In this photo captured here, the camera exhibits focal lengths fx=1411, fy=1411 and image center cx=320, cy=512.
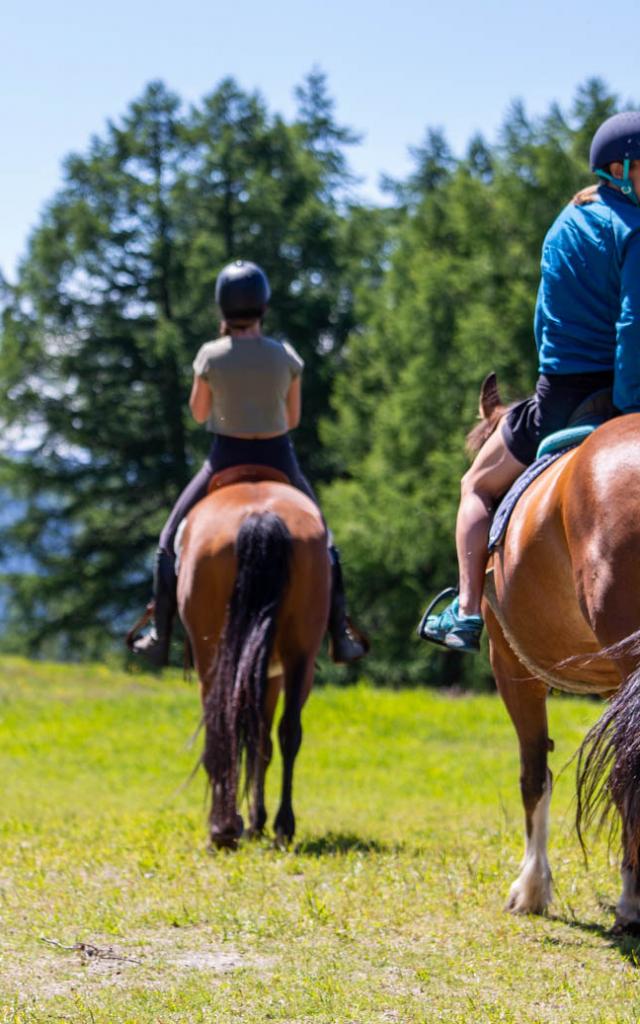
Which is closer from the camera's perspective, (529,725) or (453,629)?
(453,629)

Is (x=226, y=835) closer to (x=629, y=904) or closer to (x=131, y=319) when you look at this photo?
(x=629, y=904)

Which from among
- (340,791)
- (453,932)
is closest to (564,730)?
(340,791)

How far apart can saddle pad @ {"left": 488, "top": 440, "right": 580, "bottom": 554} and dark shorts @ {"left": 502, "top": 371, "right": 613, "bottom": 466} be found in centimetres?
19

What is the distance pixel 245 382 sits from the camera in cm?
862

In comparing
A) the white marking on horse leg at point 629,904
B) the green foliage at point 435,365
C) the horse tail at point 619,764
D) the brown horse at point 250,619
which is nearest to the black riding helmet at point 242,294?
the brown horse at point 250,619

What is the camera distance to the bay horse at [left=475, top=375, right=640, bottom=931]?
4.41 meters

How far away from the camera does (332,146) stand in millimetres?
46156

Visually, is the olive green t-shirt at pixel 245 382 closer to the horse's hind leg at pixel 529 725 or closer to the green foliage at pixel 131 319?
the horse's hind leg at pixel 529 725

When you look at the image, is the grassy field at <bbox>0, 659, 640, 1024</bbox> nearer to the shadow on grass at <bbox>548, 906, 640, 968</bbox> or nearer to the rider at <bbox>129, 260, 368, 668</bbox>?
the shadow on grass at <bbox>548, 906, 640, 968</bbox>

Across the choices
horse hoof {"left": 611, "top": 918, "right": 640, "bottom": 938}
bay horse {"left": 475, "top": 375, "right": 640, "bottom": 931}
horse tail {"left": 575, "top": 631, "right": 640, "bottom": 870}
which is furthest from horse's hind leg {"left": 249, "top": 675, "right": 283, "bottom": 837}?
horse tail {"left": 575, "top": 631, "right": 640, "bottom": 870}

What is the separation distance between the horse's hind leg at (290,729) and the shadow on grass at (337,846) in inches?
5.7

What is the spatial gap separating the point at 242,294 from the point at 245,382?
1.79ft

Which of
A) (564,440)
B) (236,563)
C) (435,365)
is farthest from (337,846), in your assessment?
(435,365)

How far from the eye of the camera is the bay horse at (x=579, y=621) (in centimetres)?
441
